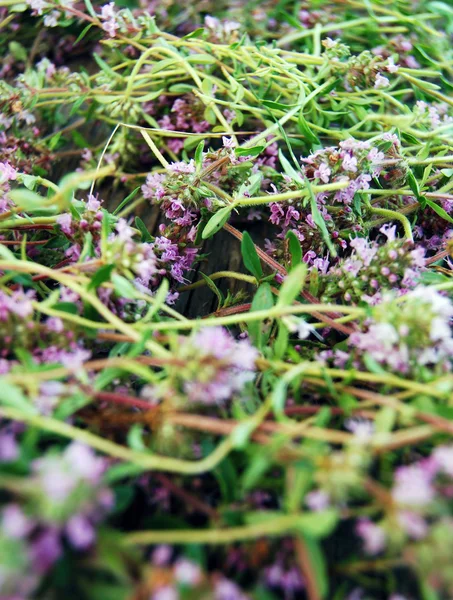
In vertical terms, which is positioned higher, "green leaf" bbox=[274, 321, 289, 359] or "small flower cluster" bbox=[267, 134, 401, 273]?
"small flower cluster" bbox=[267, 134, 401, 273]

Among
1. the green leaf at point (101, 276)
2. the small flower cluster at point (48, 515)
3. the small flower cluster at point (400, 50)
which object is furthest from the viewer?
the small flower cluster at point (400, 50)

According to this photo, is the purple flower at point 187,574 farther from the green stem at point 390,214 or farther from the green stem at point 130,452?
the green stem at point 390,214

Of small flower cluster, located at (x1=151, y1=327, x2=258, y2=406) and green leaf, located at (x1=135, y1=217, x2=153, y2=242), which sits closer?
small flower cluster, located at (x1=151, y1=327, x2=258, y2=406)

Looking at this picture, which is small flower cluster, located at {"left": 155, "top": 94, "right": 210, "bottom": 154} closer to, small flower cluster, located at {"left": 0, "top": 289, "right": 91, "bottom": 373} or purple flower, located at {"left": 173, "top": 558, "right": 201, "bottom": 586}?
small flower cluster, located at {"left": 0, "top": 289, "right": 91, "bottom": 373}

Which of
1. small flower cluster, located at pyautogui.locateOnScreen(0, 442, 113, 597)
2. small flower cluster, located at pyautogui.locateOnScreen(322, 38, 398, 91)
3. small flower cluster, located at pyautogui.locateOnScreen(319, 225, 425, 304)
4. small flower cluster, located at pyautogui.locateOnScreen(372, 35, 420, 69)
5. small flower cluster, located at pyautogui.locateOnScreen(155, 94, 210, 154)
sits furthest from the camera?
small flower cluster, located at pyautogui.locateOnScreen(372, 35, 420, 69)

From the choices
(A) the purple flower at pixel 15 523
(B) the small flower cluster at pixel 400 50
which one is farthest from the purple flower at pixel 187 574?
(B) the small flower cluster at pixel 400 50

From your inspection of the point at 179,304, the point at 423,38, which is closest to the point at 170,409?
the point at 179,304

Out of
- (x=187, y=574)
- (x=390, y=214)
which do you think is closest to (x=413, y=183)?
(x=390, y=214)

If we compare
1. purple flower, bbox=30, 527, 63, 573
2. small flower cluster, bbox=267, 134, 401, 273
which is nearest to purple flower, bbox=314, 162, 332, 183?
small flower cluster, bbox=267, 134, 401, 273

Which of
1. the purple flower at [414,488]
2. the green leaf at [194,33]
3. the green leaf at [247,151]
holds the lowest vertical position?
the purple flower at [414,488]

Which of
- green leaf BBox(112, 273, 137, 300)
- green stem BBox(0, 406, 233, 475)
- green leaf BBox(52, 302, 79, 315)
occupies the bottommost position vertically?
green stem BBox(0, 406, 233, 475)
